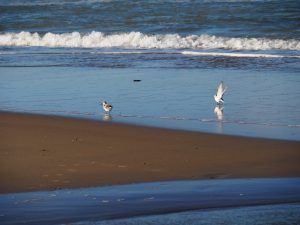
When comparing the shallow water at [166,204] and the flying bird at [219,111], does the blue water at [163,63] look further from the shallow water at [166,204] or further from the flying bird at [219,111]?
the shallow water at [166,204]

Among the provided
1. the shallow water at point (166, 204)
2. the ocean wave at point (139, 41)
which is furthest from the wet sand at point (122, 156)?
the ocean wave at point (139, 41)

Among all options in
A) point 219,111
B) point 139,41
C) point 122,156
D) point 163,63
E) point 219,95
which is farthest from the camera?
point 139,41

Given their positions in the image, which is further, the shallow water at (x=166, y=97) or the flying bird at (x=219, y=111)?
the flying bird at (x=219, y=111)

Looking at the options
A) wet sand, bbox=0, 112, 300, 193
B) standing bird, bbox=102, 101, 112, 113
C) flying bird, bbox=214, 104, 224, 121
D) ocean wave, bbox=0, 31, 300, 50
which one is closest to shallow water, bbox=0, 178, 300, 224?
wet sand, bbox=0, 112, 300, 193

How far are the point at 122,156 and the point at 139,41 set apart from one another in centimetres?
1587

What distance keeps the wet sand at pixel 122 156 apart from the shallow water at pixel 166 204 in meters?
0.31

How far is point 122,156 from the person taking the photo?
9.27 meters

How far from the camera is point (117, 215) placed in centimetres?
685

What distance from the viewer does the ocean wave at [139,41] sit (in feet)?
74.8

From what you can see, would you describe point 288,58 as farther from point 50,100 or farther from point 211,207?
point 211,207

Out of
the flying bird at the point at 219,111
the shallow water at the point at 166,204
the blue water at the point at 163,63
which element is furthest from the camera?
the blue water at the point at 163,63

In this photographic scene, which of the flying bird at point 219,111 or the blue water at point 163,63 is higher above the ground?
the blue water at point 163,63

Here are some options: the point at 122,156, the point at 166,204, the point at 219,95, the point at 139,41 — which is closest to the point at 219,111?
the point at 219,95

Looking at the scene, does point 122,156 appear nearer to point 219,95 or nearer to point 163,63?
point 219,95
